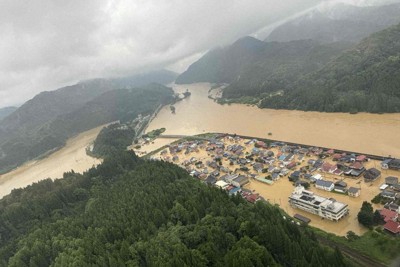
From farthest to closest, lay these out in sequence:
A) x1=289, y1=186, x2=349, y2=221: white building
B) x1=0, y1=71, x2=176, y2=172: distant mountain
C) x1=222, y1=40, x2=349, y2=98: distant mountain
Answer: x1=0, y1=71, x2=176, y2=172: distant mountain, x1=222, y1=40, x2=349, y2=98: distant mountain, x1=289, y1=186, x2=349, y2=221: white building

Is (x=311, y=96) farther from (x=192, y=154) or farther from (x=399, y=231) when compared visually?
(x=399, y=231)

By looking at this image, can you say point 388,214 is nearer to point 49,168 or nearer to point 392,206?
point 392,206

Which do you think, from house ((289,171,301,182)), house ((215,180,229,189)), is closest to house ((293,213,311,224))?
house ((289,171,301,182))

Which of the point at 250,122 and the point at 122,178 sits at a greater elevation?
the point at 122,178

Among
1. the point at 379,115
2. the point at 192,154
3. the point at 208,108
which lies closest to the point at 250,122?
the point at 192,154

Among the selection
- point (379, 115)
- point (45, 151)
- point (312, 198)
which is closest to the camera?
point (312, 198)

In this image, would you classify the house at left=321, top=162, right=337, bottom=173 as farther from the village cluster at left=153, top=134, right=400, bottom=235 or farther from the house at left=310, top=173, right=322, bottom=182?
the house at left=310, top=173, right=322, bottom=182

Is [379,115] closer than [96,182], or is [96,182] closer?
[96,182]
